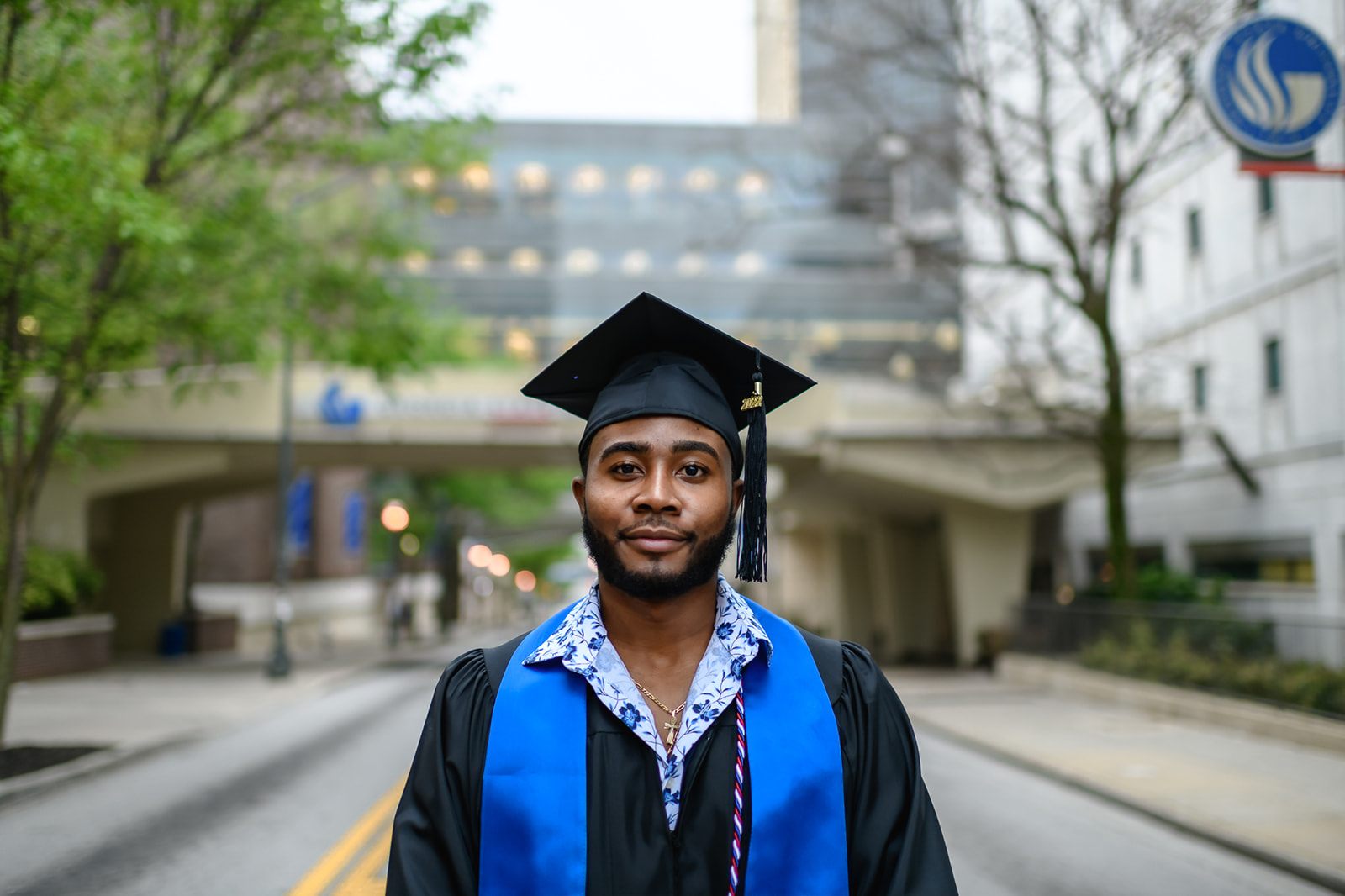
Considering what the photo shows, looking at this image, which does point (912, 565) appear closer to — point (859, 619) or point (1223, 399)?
point (859, 619)

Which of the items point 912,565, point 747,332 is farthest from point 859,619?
point 747,332

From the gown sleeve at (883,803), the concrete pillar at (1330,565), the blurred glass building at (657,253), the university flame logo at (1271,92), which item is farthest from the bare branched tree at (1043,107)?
the blurred glass building at (657,253)

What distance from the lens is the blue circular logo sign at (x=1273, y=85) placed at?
29.2ft

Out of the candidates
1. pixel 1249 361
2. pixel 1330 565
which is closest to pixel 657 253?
pixel 1249 361

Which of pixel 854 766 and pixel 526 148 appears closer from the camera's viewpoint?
pixel 854 766

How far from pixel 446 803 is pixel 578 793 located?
0.30 m

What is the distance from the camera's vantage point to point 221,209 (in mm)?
13625

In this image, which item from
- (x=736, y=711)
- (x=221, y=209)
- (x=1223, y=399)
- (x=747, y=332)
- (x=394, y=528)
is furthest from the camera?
(x=747, y=332)

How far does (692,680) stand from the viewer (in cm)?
247

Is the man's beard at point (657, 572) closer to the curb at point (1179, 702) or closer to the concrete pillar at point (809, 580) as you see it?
the curb at point (1179, 702)

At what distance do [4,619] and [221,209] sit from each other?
→ 18.8 feet

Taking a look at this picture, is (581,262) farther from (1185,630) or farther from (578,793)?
(578,793)

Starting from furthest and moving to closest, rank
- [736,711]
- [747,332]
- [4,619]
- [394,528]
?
1. [747,332]
2. [394,528]
3. [4,619]
4. [736,711]

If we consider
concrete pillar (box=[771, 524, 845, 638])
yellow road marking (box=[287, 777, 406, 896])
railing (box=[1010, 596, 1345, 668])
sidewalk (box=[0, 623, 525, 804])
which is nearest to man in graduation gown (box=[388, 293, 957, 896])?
yellow road marking (box=[287, 777, 406, 896])
